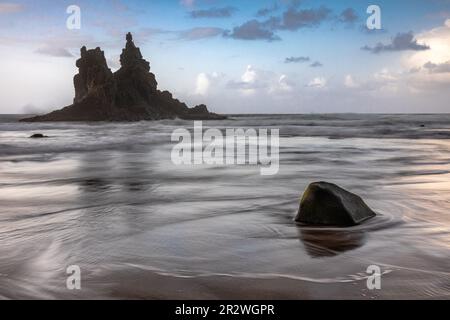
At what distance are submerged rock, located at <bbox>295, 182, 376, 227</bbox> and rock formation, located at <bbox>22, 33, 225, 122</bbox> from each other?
96.9 m

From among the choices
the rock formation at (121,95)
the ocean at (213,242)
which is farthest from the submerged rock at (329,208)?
the rock formation at (121,95)

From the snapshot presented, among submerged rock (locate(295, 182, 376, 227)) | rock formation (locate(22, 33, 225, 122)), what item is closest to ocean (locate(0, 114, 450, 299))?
Result: submerged rock (locate(295, 182, 376, 227))

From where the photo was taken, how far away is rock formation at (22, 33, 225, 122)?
10325 centimetres

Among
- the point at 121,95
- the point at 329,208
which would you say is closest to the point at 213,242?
the point at 329,208

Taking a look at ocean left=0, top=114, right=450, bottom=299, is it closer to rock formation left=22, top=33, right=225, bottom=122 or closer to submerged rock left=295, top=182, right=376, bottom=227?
submerged rock left=295, top=182, right=376, bottom=227

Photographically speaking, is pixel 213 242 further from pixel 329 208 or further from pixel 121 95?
pixel 121 95

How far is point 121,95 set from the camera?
4323 inches

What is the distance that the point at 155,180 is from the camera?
12.3m

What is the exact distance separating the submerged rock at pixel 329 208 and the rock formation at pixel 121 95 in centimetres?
9691

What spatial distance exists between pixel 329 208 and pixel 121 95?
108 metres

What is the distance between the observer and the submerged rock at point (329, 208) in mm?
6543
